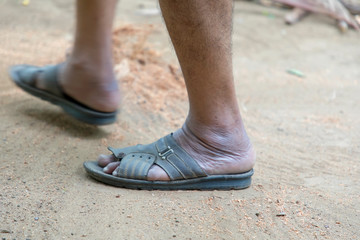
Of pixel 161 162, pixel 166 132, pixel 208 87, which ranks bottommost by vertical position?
pixel 166 132

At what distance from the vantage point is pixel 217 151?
1.69 meters

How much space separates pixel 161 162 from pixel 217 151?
219 mm

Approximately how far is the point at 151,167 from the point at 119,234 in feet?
1.18

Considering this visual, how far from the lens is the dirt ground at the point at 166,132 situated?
4.76ft

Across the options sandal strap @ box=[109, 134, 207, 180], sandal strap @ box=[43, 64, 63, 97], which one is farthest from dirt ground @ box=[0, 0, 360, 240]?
sandal strap @ box=[43, 64, 63, 97]

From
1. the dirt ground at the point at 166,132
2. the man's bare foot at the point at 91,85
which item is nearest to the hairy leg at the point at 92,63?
the man's bare foot at the point at 91,85

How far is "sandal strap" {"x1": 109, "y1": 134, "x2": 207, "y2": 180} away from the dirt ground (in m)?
0.07

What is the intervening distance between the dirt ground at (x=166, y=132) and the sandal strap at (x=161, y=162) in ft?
0.24

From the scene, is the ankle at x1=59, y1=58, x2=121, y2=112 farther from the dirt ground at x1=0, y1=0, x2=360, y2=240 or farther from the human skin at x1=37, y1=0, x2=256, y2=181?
the dirt ground at x1=0, y1=0, x2=360, y2=240

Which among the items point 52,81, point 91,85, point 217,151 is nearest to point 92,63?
→ point 91,85

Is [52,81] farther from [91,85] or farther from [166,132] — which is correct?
[166,132]

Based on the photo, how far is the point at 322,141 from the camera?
7.93ft

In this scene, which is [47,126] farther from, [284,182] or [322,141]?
[322,141]

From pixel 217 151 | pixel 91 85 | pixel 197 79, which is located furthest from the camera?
pixel 91 85
